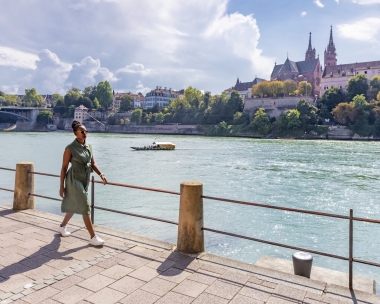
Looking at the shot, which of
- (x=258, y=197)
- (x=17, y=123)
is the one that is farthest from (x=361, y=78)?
(x=17, y=123)

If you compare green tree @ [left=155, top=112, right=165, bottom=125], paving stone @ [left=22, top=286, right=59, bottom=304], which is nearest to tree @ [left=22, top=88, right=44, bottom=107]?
green tree @ [left=155, top=112, right=165, bottom=125]

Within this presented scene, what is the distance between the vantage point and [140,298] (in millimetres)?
3463

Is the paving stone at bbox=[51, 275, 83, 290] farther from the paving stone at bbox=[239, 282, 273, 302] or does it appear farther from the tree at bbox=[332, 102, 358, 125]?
the tree at bbox=[332, 102, 358, 125]

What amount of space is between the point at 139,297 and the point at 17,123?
5090 inches

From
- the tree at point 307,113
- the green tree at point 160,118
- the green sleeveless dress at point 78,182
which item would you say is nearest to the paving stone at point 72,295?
the green sleeveless dress at point 78,182

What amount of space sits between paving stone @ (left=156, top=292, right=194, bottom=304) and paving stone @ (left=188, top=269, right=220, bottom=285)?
0.38 metres

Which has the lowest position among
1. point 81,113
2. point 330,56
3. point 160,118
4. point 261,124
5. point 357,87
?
point 261,124

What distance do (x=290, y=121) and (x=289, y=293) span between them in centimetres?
7343

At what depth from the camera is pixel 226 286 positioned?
374 cm

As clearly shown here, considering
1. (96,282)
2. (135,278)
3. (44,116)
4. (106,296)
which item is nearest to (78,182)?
(96,282)

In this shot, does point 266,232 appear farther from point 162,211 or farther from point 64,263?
point 64,263

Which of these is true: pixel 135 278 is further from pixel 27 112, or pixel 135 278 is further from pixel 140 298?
pixel 27 112

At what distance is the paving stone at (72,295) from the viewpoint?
3.40 meters

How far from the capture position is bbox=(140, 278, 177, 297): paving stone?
11.8ft
